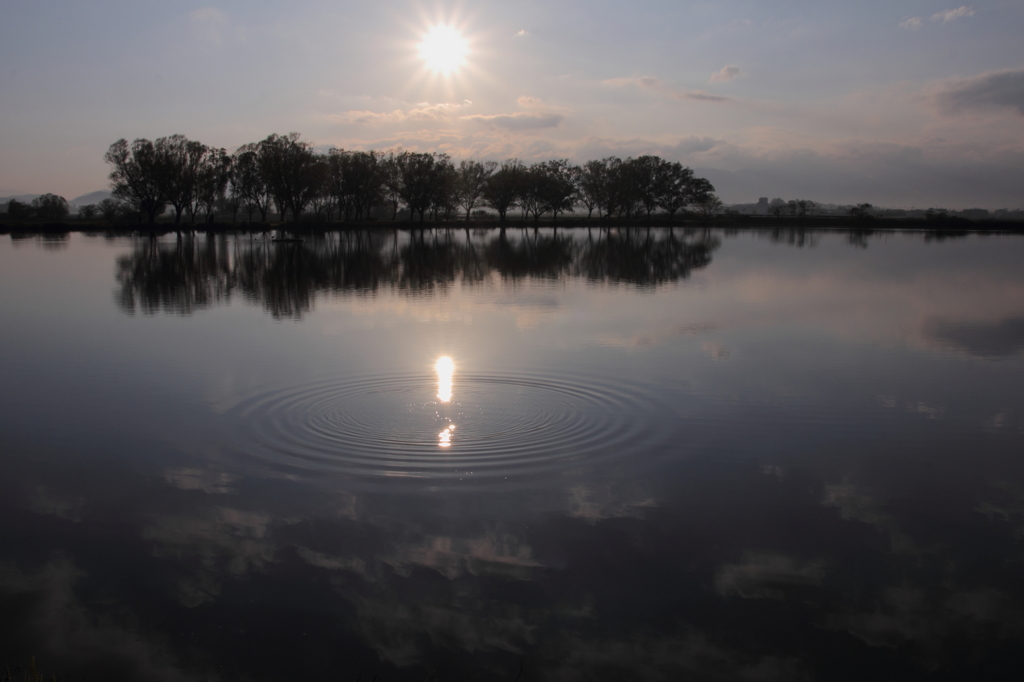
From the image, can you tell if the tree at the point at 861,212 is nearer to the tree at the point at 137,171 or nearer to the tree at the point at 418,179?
the tree at the point at 418,179

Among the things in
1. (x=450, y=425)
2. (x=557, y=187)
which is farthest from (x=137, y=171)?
(x=450, y=425)

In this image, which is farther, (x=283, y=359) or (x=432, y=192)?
(x=432, y=192)

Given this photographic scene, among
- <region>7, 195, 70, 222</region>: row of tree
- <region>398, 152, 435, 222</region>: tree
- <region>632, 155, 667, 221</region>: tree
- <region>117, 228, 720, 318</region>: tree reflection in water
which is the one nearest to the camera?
<region>117, 228, 720, 318</region>: tree reflection in water

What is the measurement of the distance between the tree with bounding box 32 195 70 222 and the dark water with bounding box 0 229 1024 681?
371ft

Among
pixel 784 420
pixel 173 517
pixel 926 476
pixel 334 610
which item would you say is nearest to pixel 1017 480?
pixel 926 476

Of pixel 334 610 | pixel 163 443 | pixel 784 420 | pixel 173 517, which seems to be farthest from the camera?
pixel 784 420

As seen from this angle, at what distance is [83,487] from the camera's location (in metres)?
6.45

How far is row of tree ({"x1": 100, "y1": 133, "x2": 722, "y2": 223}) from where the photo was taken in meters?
84.5

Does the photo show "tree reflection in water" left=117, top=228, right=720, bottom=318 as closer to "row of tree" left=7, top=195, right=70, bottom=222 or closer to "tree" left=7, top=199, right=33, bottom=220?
"tree" left=7, top=199, right=33, bottom=220

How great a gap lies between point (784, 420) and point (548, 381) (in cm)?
319

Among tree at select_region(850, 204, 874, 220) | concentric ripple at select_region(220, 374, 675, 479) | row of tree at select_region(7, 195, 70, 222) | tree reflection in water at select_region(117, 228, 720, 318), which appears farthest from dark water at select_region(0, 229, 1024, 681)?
Result: row of tree at select_region(7, 195, 70, 222)

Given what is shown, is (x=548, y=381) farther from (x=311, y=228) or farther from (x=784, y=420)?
(x=311, y=228)

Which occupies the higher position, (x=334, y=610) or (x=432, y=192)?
(x=432, y=192)

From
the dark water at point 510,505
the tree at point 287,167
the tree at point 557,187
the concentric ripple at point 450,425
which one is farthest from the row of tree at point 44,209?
the concentric ripple at point 450,425
